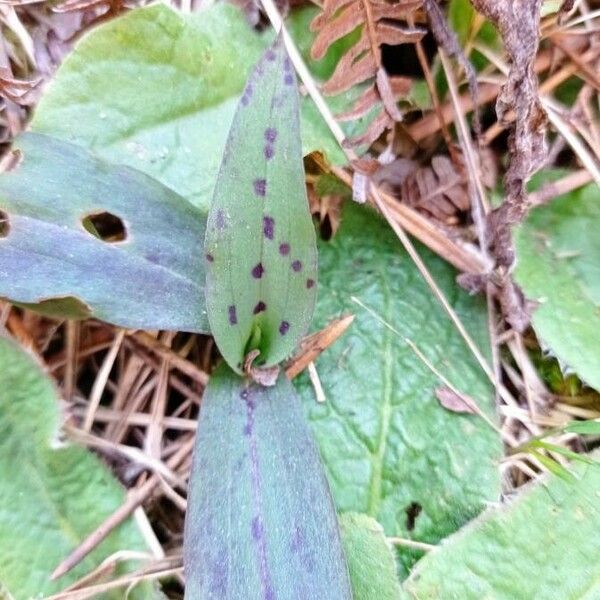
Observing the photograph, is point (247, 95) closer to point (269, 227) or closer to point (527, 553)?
point (269, 227)

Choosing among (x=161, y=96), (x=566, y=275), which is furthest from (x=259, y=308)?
(x=566, y=275)

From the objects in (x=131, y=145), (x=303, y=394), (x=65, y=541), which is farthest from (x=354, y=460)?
(x=131, y=145)

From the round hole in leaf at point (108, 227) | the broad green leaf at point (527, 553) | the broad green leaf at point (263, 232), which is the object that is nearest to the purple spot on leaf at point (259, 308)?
the broad green leaf at point (263, 232)

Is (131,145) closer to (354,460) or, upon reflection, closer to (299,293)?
(299,293)

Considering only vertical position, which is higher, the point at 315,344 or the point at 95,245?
the point at 95,245

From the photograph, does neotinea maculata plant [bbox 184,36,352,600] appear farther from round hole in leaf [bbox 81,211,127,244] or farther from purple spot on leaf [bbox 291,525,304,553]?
round hole in leaf [bbox 81,211,127,244]

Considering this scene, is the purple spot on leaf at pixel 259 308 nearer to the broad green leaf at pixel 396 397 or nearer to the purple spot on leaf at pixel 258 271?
the purple spot on leaf at pixel 258 271
